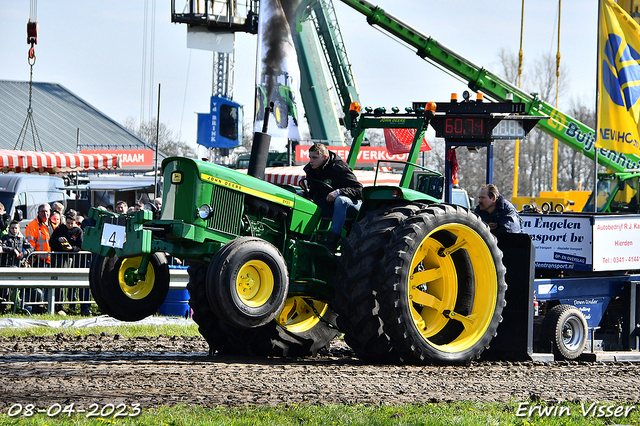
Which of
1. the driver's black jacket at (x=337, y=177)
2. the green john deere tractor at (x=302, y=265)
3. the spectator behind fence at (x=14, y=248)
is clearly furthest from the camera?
the spectator behind fence at (x=14, y=248)

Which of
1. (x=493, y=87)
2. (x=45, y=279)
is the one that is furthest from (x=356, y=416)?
(x=493, y=87)

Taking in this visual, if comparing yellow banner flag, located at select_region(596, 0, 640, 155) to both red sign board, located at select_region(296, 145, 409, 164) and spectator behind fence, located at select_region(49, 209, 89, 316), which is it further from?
red sign board, located at select_region(296, 145, 409, 164)

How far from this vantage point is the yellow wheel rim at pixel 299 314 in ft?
31.4

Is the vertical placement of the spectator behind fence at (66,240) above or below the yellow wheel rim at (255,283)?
above

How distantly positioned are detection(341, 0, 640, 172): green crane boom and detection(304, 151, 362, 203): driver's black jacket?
18.7 metres

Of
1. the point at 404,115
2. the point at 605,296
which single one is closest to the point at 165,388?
the point at 404,115

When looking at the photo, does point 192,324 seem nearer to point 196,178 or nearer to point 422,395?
point 196,178

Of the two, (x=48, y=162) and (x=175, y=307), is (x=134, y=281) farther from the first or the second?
(x=48, y=162)

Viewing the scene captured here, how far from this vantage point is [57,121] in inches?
2046

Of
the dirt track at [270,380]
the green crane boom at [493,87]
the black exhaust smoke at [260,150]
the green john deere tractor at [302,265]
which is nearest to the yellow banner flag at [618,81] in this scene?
the dirt track at [270,380]

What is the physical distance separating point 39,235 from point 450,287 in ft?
28.8

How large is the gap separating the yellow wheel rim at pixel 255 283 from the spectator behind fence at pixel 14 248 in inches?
299

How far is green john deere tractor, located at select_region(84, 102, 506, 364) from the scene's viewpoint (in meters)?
7.75

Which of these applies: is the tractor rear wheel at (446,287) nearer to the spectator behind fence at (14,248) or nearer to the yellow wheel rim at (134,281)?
the yellow wheel rim at (134,281)
